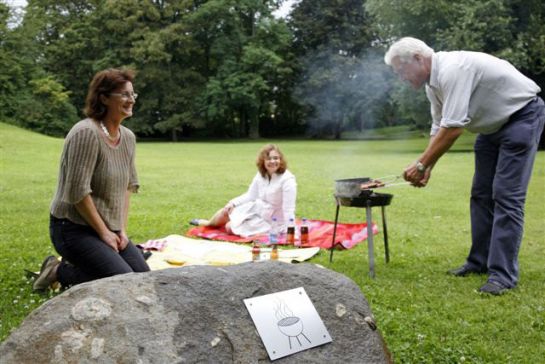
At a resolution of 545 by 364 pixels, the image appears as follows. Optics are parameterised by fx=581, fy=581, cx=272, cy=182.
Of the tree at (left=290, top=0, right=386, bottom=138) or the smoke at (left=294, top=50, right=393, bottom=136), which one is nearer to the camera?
the smoke at (left=294, top=50, right=393, bottom=136)

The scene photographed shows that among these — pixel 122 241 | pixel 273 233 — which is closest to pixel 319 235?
pixel 273 233

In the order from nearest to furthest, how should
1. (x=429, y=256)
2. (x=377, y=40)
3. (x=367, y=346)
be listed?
(x=367, y=346) < (x=429, y=256) < (x=377, y=40)

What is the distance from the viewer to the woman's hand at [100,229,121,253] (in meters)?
4.30

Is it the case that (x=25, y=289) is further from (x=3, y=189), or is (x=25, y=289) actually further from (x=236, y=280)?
(x=3, y=189)

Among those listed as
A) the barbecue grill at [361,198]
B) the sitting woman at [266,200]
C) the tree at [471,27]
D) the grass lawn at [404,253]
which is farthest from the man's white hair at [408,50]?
the tree at [471,27]

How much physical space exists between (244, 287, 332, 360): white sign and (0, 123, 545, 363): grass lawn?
94 centimetres

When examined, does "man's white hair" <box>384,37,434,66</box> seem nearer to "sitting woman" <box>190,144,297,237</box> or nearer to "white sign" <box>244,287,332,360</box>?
"white sign" <box>244,287,332,360</box>

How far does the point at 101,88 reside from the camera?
428 cm

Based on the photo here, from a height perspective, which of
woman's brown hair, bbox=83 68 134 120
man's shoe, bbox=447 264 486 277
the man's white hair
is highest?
the man's white hair

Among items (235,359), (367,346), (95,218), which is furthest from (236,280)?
(95,218)

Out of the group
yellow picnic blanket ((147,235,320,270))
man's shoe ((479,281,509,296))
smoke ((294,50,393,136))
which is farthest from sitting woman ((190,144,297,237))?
smoke ((294,50,393,136))

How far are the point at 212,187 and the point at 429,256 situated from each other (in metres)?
7.35

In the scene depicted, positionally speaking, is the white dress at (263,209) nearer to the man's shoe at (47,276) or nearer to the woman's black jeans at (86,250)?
the man's shoe at (47,276)

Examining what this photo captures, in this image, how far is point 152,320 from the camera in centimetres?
264
